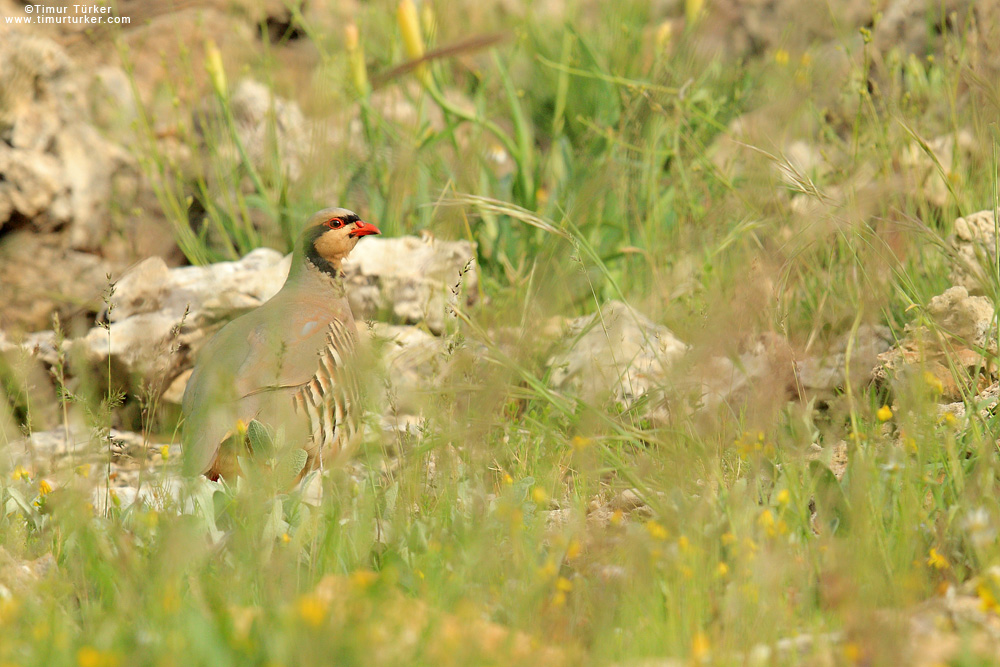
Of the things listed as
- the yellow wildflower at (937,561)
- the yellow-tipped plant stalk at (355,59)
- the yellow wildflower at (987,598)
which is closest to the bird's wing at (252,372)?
the yellow-tipped plant stalk at (355,59)

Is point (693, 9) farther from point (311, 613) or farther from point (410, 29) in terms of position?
point (311, 613)

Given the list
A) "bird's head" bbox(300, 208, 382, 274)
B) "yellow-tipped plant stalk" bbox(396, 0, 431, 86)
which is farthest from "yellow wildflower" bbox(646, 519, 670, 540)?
"yellow-tipped plant stalk" bbox(396, 0, 431, 86)

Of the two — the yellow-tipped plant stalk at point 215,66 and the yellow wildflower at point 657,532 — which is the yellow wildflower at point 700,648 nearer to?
the yellow wildflower at point 657,532

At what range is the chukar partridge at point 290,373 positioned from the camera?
2988 millimetres

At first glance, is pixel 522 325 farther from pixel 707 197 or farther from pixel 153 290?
pixel 153 290

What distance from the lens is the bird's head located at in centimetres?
376

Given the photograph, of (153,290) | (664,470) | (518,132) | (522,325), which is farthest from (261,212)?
(664,470)

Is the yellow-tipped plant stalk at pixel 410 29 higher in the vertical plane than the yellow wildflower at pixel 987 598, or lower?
higher

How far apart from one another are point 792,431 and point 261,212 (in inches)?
126

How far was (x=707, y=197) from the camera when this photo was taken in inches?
166

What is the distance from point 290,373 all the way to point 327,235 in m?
0.71

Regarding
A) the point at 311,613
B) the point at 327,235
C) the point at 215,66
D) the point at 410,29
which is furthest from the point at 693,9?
the point at 311,613

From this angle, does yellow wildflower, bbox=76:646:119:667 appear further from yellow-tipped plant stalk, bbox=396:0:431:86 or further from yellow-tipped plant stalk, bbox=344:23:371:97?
yellow-tipped plant stalk, bbox=344:23:371:97

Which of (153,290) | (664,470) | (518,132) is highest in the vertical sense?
(518,132)
